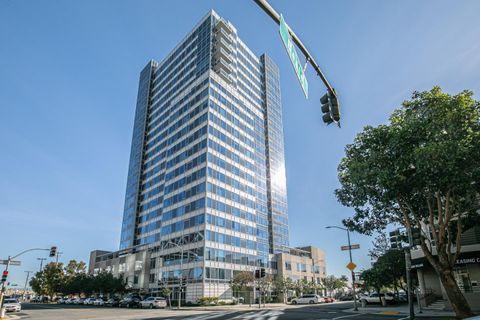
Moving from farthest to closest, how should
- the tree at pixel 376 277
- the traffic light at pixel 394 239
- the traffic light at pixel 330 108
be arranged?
the tree at pixel 376 277 → the traffic light at pixel 394 239 → the traffic light at pixel 330 108

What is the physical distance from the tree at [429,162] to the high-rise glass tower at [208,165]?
107ft

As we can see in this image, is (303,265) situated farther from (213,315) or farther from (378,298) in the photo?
(213,315)

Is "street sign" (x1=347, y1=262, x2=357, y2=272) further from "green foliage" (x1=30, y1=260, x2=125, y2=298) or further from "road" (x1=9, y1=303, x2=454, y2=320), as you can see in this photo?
"green foliage" (x1=30, y1=260, x2=125, y2=298)

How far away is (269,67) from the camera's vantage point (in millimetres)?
101438

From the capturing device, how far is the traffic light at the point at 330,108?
8.48 meters

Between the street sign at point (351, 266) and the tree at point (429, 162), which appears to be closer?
the tree at point (429, 162)

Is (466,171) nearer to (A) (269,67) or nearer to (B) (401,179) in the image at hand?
(B) (401,179)

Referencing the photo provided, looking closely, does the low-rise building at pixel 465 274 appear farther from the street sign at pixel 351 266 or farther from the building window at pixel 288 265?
the building window at pixel 288 265

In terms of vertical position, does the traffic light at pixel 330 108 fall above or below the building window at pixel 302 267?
above

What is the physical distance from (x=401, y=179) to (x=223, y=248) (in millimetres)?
43834

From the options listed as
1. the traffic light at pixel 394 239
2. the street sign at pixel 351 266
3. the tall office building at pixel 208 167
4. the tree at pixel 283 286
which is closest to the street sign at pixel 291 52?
the traffic light at pixel 394 239

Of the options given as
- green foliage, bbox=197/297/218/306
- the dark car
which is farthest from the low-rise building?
the dark car

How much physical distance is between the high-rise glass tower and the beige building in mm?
2896

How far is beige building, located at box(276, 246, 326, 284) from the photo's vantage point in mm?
72812
